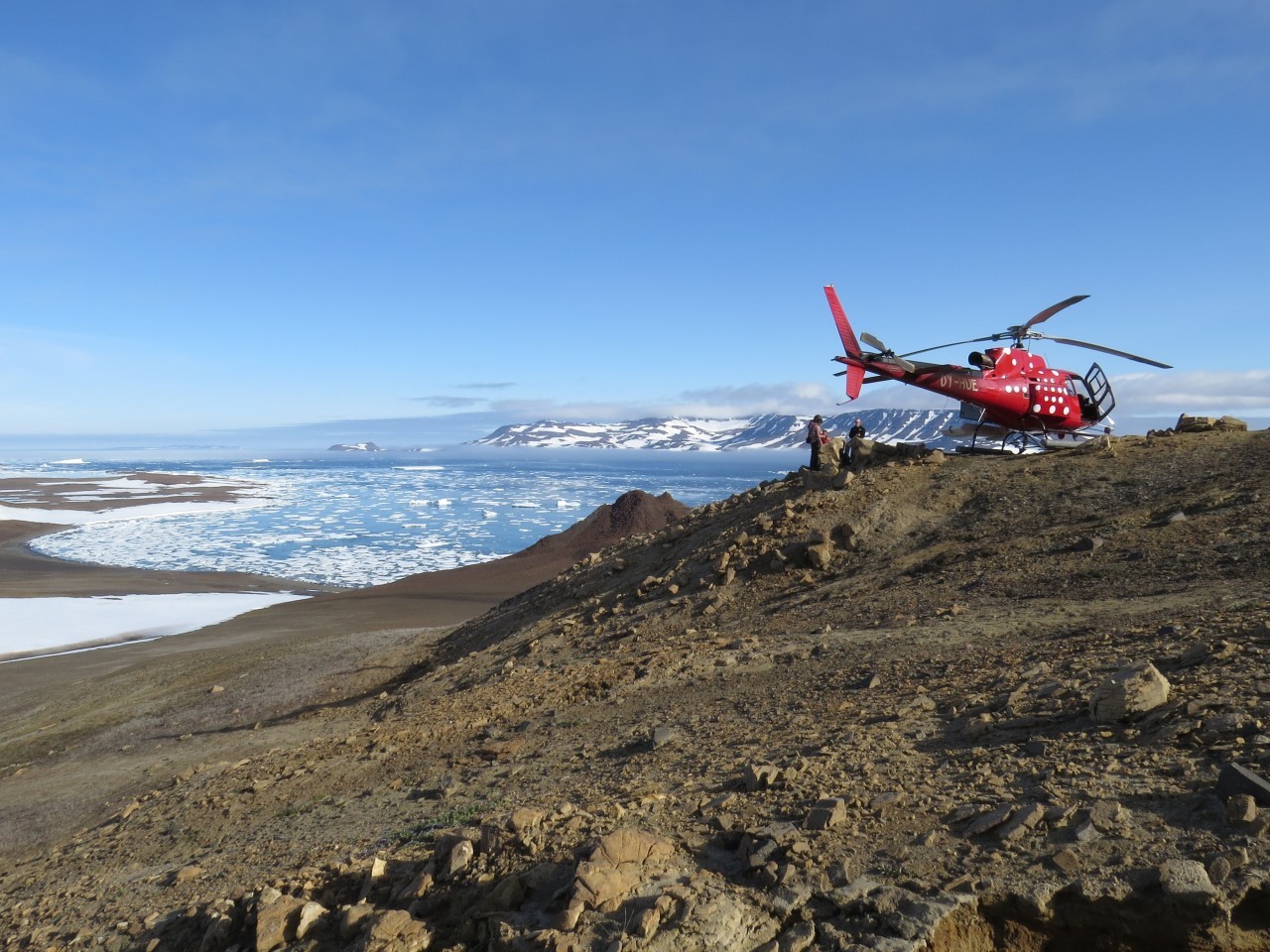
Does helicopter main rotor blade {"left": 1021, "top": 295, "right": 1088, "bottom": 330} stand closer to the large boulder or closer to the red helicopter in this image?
the red helicopter

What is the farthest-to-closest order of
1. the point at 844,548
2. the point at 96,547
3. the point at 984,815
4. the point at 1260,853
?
the point at 96,547
the point at 844,548
the point at 984,815
the point at 1260,853

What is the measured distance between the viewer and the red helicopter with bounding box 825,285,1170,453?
1695cm

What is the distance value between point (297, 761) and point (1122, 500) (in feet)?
40.4

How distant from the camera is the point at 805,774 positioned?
588 cm

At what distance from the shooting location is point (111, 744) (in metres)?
13.5

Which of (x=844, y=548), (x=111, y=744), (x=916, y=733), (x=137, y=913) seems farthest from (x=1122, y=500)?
(x=111, y=744)

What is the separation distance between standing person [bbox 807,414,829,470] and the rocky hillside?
394 centimetres

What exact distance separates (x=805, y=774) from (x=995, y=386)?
1325 cm

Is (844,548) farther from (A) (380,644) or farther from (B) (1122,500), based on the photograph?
(A) (380,644)

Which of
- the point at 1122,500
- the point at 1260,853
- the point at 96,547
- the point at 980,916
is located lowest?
the point at 96,547

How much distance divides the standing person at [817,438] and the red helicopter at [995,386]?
1830 mm

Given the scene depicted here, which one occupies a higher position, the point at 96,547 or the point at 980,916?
the point at 980,916

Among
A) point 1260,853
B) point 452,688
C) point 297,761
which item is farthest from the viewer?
point 452,688

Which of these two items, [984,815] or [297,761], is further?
[297,761]
